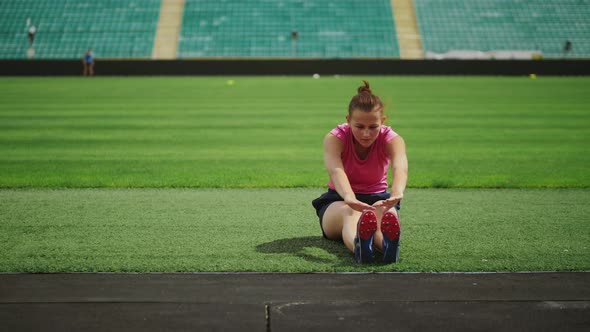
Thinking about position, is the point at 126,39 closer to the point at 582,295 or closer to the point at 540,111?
the point at 540,111

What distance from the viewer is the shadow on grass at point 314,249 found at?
464 cm

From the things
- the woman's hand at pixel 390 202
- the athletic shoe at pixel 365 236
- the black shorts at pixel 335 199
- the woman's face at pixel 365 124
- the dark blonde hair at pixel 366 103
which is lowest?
the athletic shoe at pixel 365 236

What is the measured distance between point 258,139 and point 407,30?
3743 cm

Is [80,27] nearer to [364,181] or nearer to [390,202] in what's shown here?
[364,181]

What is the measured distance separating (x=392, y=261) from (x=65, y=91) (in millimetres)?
21989

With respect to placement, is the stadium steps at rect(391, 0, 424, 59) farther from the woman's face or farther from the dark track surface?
the dark track surface

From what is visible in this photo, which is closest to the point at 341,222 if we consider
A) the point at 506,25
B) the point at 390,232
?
the point at 390,232

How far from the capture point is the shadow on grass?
4645 millimetres

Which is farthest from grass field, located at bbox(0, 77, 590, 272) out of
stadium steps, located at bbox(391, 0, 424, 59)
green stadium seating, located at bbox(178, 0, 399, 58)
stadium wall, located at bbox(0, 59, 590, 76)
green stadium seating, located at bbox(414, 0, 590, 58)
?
green stadium seating, located at bbox(414, 0, 590, 58)

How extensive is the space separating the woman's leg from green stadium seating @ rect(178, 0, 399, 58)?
40.6 m

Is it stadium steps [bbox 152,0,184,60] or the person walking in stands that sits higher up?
stadium steps [bbox 152,0,184,60]

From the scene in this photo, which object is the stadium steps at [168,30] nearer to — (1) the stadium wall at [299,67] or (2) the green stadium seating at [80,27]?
(2) the green stadium seating at [80,27]

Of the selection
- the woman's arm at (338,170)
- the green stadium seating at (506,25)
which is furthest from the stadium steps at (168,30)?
the woman's arm at (338,170)

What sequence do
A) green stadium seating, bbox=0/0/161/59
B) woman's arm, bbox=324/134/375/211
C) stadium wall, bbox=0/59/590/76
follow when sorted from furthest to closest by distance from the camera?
green stadium seating, bbox=0/0/161/59 < stadium wall, bbox=0/59/590/76 < woman's arm, bbox=324/134/375/211
